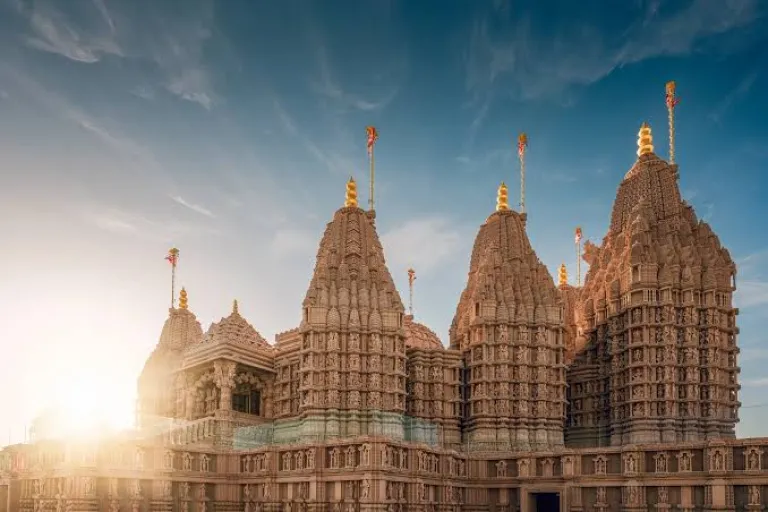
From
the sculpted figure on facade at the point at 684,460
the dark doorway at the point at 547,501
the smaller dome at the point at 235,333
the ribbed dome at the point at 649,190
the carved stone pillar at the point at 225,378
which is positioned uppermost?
the ribbed dome at the point at 649,190

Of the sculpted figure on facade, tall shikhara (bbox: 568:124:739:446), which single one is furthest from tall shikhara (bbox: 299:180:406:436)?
the sculpted figure on facade

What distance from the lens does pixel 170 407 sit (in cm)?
7475

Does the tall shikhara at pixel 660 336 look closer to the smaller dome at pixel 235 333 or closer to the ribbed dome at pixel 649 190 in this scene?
the ribbed dome at pixel 649 190

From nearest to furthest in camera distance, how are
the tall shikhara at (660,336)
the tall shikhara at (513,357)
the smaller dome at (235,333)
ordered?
the tall shikhara at (660,336) < the tall shikhara at (513,357) < the smaller dome at (235,333)

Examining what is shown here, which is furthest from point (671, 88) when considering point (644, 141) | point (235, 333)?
point (235, 333)

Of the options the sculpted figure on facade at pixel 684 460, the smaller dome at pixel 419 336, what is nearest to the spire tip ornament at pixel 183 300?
the smaller dome at pixel 419 336

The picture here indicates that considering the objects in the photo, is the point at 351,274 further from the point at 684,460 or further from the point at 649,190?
the point at 684,460

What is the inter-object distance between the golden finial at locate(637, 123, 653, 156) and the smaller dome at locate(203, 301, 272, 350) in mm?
34405

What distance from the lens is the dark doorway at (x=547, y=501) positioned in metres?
58.2

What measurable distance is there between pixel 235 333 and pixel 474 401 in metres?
18.9

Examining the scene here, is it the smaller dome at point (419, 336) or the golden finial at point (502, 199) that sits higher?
the golden finial at point (502, 199)

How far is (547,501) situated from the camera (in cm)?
6078

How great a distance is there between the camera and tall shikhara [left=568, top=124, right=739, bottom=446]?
61.0 meters

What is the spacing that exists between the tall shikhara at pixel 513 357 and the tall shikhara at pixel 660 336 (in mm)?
4033
